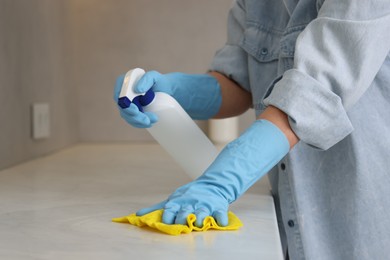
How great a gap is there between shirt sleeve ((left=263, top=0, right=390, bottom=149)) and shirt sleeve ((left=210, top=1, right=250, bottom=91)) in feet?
1.05

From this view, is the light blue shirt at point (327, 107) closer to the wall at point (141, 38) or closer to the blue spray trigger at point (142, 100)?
the blue spray trigger at point (142, 100)

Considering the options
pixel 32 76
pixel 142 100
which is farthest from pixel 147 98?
pixel 32 76

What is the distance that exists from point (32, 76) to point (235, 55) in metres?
0.62

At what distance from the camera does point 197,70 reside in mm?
1952

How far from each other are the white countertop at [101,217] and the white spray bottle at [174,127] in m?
0.08

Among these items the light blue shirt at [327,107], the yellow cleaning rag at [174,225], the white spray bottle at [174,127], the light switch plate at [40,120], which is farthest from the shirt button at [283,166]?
the light switch plate at [40,120]

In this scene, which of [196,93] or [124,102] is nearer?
[124,102]

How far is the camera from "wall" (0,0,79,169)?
136cm

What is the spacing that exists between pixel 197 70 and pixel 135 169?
2.25 feet

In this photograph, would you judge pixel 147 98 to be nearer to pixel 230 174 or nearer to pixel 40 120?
pixel 230 174

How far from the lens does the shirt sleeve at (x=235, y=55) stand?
1.16 metres

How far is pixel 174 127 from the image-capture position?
90cm

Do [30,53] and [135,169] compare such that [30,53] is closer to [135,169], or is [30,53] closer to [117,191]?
[135,169]

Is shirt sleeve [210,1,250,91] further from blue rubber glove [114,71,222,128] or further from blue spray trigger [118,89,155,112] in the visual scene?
blue spray trigger [118,89,155,112]
